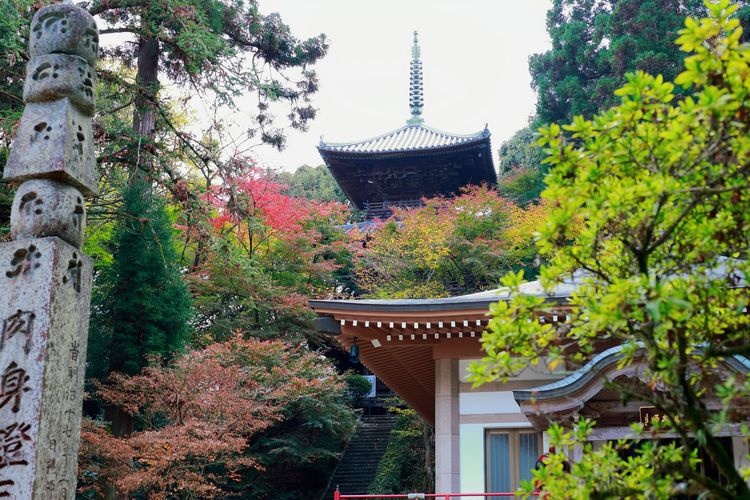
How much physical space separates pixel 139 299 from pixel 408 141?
17556 mm

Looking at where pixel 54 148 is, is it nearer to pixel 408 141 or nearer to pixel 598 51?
pixel 598 51

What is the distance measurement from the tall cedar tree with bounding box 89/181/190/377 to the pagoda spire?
2017 centimetres

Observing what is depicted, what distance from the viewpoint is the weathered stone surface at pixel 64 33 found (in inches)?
236

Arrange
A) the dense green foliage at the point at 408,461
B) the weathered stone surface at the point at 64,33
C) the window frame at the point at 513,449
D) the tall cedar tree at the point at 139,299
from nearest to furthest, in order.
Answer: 1. the weathered stone surface at the point at 64,33
2. the window frame at the point at 513,449
3. the tall cedar tree at the point at 139,299
4. the dense green foliage at the point at 408,461

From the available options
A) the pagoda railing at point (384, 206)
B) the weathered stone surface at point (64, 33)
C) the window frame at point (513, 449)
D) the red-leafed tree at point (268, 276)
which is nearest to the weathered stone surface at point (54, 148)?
the weathered stone surface at point (64, 33)

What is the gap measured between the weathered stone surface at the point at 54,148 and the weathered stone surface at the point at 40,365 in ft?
1.77

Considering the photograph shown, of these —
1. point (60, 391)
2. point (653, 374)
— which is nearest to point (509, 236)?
point (60, 391)

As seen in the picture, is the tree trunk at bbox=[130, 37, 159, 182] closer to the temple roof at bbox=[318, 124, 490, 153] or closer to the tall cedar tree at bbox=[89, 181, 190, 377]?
the tall cedar tree at bbox=[89, 181, 190, 377]

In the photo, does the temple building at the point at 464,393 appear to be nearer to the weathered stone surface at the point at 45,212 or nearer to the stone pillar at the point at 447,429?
the stone pillar at the point at 447,429

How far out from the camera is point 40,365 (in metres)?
5.05

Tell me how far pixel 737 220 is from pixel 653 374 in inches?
27.6

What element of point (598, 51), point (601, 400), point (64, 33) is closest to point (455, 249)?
point (598, 51)

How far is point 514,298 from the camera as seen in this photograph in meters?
3.26

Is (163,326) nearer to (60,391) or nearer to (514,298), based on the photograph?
(60,391)
